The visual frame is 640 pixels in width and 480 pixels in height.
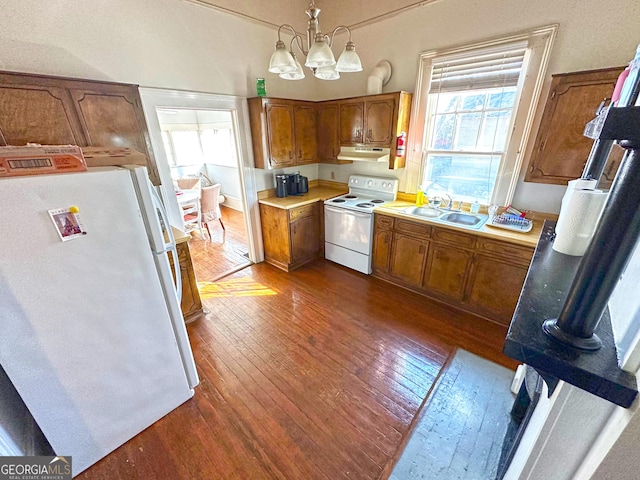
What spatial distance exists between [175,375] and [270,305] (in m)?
1.19

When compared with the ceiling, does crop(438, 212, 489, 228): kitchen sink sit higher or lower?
lower

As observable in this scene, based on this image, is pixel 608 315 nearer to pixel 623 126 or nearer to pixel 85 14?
pixel 623 126

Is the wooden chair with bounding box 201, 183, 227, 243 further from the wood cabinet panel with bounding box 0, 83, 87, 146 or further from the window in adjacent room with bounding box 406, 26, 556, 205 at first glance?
the window in adjacent room with bounding box 406, 26, 556, 205

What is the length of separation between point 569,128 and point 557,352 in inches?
86.4

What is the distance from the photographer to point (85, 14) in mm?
1897

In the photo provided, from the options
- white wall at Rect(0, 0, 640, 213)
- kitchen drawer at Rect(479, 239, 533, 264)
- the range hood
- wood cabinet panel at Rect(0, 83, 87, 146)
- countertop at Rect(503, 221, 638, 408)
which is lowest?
kitchen drawer at Rect(479, 239, 533, 264)

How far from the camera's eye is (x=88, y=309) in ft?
4.16

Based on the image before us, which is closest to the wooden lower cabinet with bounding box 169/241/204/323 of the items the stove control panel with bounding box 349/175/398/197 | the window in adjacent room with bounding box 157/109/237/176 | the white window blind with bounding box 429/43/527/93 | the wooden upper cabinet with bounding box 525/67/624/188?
the stove control panel with bounding box 349/175/398/197

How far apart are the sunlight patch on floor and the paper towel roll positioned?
2538 mm

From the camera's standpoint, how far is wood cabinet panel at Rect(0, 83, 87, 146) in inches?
64.9

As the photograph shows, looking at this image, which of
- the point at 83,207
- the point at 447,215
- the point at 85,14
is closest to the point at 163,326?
the point at 83,207

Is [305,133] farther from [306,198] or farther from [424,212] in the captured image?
[424,212]

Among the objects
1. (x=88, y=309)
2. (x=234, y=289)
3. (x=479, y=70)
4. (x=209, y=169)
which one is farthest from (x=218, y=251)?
(x=479, y=70)

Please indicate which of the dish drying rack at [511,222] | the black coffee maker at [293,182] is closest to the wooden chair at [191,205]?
the black coffee maker at [293,182]
